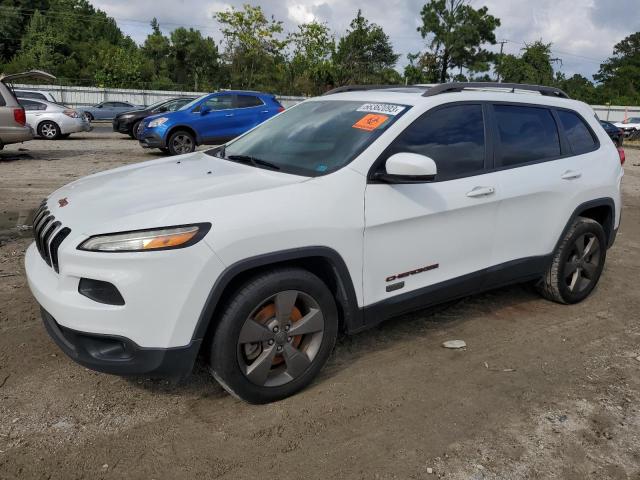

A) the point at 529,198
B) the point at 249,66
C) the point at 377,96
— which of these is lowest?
the point at 529,198

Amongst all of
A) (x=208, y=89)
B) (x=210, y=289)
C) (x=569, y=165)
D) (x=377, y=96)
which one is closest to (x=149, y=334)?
(x=210, y=289)

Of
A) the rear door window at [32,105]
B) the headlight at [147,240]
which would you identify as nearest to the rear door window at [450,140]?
the headlight at [147,240]

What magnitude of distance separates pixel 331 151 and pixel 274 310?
105cm

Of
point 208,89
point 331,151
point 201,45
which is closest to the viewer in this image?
point 331,151

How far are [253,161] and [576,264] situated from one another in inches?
110

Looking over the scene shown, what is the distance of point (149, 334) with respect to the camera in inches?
98.9

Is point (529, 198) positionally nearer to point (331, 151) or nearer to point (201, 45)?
point (331, 151)

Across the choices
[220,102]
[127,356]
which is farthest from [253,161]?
[220,102]

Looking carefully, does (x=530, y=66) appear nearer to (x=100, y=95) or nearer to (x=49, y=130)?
(x=100, y=95)

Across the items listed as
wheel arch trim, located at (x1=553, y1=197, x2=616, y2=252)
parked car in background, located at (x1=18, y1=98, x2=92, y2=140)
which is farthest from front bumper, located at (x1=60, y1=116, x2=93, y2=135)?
wheel arch trim, located at (x1=553, y1=197, x2=616, y2=252)

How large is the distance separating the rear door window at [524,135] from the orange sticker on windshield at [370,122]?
3.10 ft

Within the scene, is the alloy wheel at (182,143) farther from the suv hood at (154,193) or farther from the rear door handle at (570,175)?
the rear door handle at (570,175)

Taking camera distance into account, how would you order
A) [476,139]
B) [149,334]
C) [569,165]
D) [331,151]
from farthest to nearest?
[569,165] < [476,139] < [331,151] < [149,334]

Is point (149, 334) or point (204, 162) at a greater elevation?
point (204, 162)
